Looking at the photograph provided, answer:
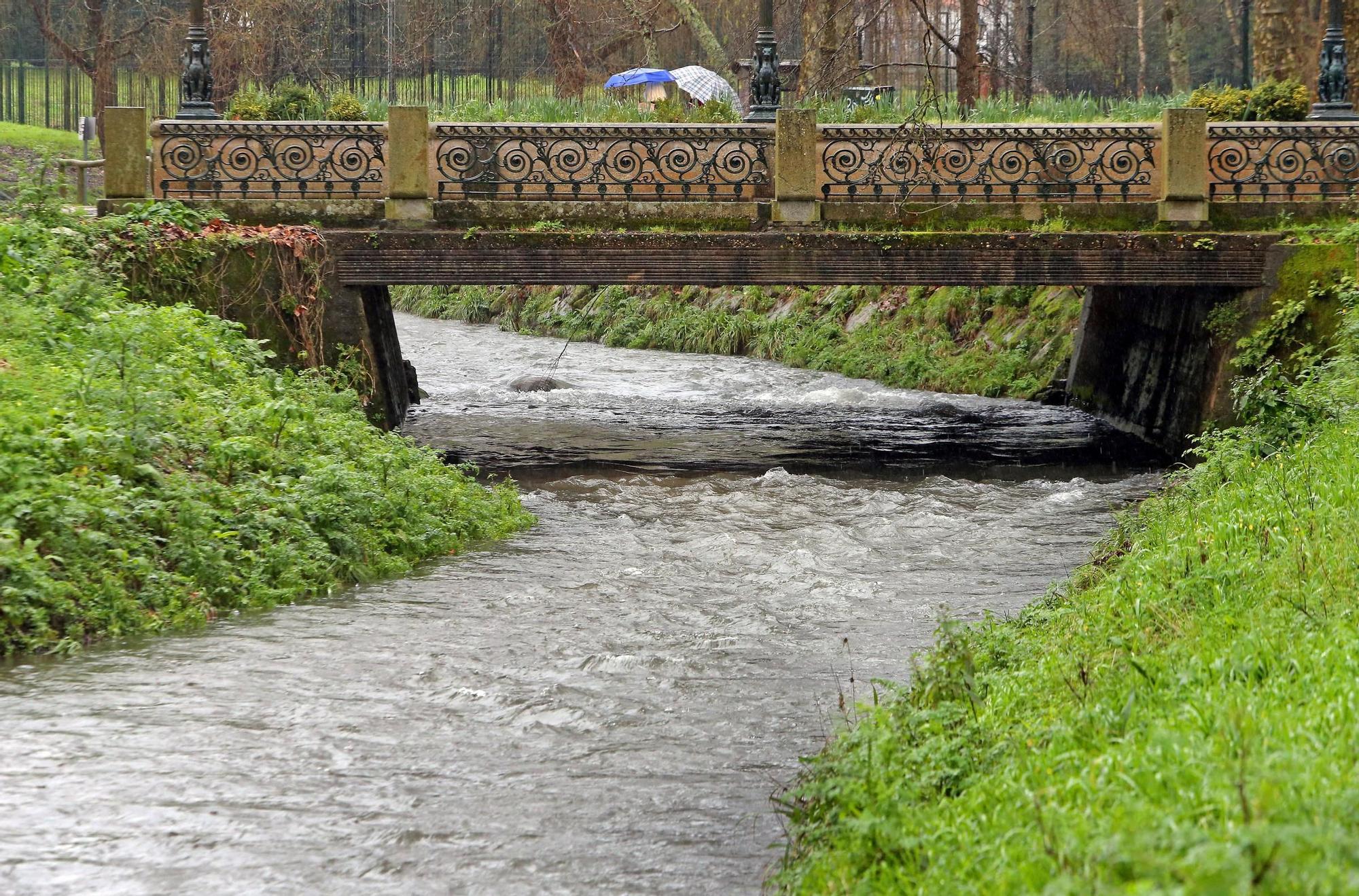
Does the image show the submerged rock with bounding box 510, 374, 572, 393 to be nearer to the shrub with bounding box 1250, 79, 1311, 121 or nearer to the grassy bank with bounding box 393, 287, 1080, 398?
the grassy bank with bounding box 393, 287, 1080, 398

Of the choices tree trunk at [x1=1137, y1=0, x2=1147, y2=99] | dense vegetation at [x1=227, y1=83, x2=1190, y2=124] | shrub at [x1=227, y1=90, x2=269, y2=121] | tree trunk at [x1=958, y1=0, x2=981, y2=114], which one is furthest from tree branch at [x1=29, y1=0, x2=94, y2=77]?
tree trunk at [x1=1137, y1=0, x2=1147, y2=99]

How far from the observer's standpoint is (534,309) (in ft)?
117

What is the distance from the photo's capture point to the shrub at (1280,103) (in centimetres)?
1786

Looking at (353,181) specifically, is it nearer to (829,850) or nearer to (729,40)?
(829,850)

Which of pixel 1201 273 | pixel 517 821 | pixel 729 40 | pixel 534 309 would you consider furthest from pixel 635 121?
pixel 729 40

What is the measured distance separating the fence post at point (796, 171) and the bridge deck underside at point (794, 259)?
345 mm

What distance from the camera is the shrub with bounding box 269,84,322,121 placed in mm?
18516

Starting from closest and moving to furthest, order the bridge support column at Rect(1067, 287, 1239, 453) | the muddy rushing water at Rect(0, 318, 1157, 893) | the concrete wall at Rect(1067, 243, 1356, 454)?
the muddy rushing water at Rect(0, 318, 1157, 893)
the concrete wall at Rect(1067, 243, 1356, 454)
the bridge support column at Rect(1067, 287, 1239, 453)

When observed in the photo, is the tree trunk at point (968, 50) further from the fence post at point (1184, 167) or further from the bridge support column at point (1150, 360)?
the fence post at point (1184, 167)

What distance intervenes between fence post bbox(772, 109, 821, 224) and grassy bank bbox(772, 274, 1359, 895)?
749 centimetres

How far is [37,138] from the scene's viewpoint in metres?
41.4

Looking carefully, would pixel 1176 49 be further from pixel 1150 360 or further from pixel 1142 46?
pixel 1150 360

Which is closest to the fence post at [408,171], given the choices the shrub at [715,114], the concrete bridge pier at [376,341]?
the concrete bridge pier at [376,341]

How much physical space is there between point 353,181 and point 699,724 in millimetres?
9798
